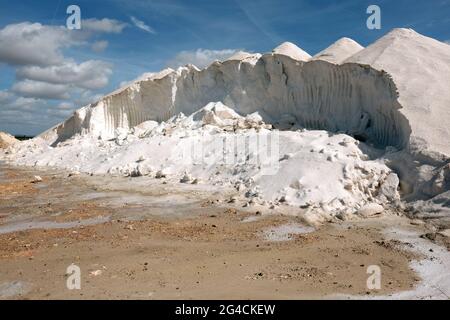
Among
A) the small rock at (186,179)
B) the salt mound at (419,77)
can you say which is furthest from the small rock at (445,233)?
the small rock at (186,179)

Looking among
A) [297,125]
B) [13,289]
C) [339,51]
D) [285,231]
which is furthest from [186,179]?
[13,289]

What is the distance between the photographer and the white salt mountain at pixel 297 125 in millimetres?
9336

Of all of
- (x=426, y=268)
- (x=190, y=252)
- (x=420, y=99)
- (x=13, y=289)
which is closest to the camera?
(x=13, y=289)

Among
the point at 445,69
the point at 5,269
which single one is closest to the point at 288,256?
the point at 5,269

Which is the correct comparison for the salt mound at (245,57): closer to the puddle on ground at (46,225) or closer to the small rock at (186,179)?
the small rock at (186,179)

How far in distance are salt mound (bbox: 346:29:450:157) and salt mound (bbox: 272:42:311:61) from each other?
269 centimetres

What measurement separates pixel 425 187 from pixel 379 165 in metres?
1.26

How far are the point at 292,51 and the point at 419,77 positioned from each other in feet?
18.8

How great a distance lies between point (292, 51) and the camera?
1598cm

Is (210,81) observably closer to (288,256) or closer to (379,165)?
(379,165)

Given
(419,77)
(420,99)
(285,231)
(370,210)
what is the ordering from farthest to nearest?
(419,77) → (420,99) → (370,210) → (285,231)

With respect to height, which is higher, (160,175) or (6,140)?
(6,140)

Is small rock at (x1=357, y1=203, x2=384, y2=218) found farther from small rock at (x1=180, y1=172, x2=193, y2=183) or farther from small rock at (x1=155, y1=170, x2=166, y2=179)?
small rock at (x1=155, y1=170, x2=166, y2=179)

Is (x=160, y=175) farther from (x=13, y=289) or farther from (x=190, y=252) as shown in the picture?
(x=13, y=289)
